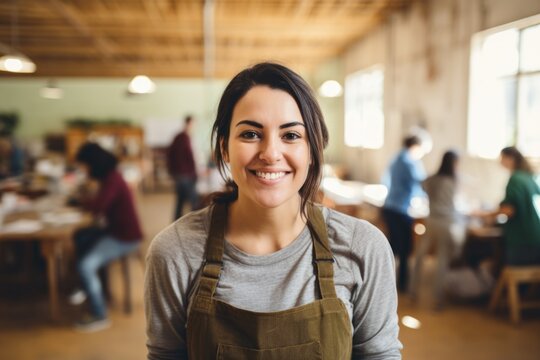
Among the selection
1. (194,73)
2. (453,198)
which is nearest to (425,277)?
(453,198)

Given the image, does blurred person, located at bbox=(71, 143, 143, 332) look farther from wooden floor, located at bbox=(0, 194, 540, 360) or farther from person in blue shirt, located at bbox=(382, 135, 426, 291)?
person in blue shirt, located at bbox=(382, 135, 426, 291)

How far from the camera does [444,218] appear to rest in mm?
4352

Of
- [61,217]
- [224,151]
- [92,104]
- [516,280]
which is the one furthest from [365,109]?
[92,104]

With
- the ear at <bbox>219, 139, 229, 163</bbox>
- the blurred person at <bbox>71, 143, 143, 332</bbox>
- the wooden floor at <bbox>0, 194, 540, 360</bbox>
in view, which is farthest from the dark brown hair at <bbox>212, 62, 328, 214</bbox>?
the blurred person at <bbox>71, 143, 143, 332</bbox>

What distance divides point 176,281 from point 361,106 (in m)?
9.30

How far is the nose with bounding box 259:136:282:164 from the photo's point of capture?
1.17 m

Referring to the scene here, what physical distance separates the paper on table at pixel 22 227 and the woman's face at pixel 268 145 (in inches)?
140

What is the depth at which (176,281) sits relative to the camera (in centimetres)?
124

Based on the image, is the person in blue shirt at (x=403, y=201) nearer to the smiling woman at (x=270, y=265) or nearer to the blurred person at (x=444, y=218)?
the blurred person at (x=444, y=218)

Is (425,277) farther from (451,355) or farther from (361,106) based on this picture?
(361,106)

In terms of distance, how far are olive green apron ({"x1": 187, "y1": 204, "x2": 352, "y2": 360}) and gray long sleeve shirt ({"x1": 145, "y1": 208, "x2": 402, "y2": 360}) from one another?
29 millimetres

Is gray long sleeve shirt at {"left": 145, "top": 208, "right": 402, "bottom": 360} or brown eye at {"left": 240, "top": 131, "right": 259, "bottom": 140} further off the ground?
brown eye at {"left": 240, "top": 131, "right": 259, "bottom": 140}

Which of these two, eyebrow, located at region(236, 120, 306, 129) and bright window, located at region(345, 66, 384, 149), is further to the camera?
bright window, located at region(345, 66, 384, 149)

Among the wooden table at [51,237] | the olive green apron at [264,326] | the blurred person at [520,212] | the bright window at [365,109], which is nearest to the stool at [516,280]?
the blurred person at [520,212]
